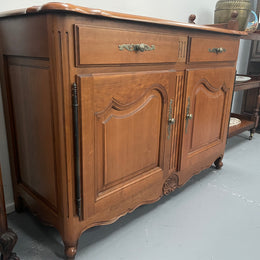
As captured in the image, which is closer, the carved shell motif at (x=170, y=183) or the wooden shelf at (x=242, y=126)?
the carved shell motif at (x=170, y=183)

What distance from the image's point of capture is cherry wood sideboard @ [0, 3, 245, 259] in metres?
0.79

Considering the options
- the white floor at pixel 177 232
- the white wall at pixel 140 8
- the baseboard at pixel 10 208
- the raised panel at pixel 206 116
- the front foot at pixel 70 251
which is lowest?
the white floor at pixel 177 232

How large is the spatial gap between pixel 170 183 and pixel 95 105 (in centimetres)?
65

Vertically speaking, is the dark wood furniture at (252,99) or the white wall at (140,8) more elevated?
the white wall at (140,8)

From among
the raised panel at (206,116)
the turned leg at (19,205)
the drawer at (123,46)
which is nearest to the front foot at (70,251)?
the turned leg at (19,205)

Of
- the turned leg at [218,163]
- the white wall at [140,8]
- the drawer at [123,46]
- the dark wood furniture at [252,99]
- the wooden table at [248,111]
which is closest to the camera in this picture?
the drawer at [123,46]

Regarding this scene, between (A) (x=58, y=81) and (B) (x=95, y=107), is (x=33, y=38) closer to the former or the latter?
(A) (x=58, y=81)

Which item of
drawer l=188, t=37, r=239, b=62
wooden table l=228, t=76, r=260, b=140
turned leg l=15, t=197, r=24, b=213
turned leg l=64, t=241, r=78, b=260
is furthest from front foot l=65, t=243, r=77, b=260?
wooden table l=228, t=76, r=260, b=140

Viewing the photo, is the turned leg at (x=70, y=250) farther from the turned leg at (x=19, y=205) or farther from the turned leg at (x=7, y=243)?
the turned leg at (x=19, y=205)

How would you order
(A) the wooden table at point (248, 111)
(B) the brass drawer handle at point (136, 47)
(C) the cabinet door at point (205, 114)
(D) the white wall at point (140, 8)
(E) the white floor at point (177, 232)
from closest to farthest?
(B) the brass drawer handle at point (136, 47) → (E) the white floor at point (177, 232) → (D) the white wall at point (140, 8) → (C) the cabinet door at point (205, 114) → (A) the wooden table at point (248, 111)

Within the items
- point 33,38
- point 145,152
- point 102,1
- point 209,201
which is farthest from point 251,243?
point 102,1

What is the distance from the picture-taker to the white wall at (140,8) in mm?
1157

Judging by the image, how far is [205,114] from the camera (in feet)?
4.58

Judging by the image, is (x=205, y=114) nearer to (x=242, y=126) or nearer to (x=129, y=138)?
(x=129, y=138)
